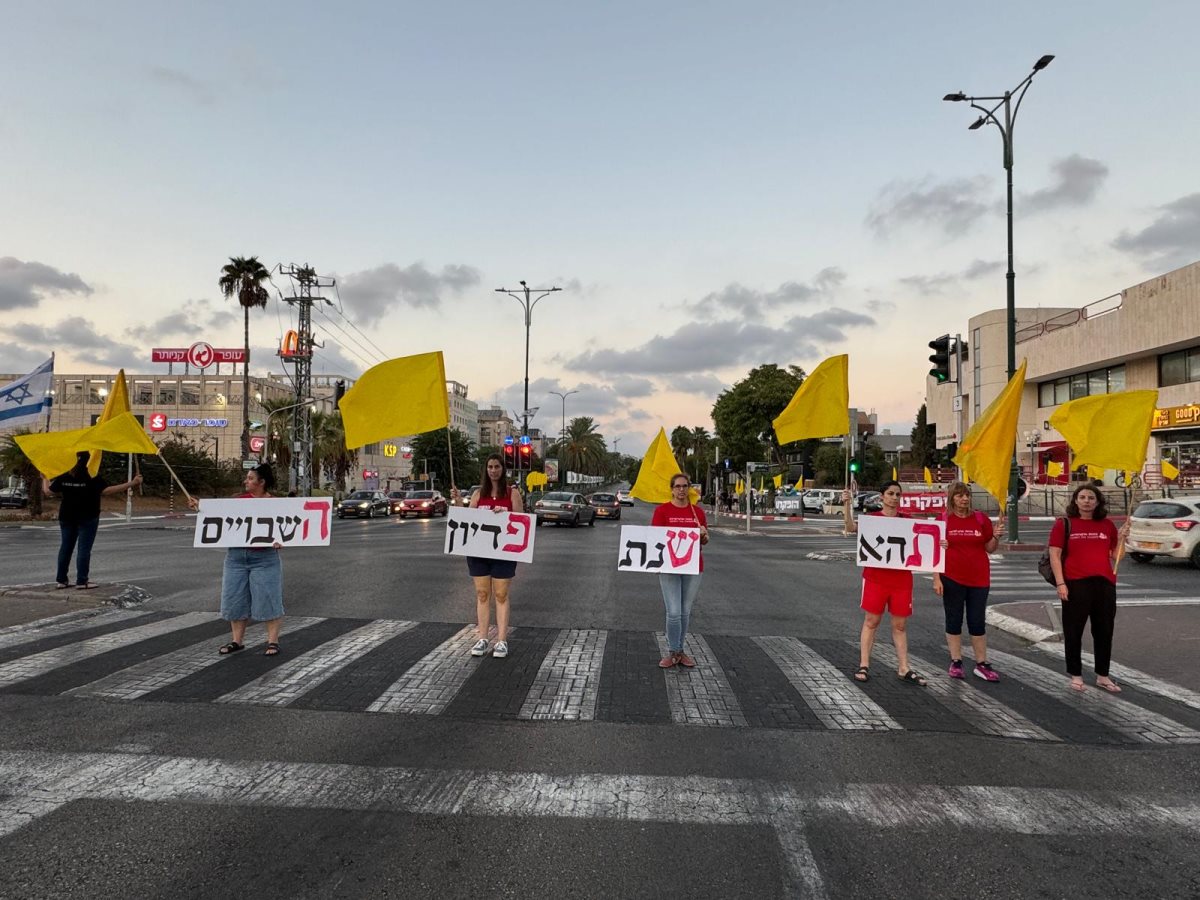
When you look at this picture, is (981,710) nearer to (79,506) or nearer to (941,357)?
(79,506)

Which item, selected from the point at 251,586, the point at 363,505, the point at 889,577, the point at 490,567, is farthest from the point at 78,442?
the point at 363,505

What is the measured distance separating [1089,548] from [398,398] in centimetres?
680

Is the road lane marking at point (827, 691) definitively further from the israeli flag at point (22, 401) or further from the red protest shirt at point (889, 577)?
the israeli flag at point (22, 401)

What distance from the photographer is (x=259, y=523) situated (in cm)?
713

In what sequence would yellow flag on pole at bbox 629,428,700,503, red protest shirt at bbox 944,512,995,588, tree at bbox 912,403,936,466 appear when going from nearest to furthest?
red protest shirt at bbox 944,512,995,588 → yellow flag on pole at bbox 629,428,700,503 → tree at bbox 912,403,936,466

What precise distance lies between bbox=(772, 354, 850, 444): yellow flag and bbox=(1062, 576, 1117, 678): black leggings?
3500 millimetres

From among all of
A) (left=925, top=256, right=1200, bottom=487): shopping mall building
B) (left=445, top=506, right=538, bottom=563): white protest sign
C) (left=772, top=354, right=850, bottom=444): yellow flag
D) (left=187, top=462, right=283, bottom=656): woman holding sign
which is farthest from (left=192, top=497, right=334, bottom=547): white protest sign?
(left=925, top=256, right=1200, bottom=487): shopping mall building

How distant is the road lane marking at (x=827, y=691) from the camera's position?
5375mm

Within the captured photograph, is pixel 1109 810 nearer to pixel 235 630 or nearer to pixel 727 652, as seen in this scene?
pixel 727 652

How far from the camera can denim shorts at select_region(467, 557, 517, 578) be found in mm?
7062

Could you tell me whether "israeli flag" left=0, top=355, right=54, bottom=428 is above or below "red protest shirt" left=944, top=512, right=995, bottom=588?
above

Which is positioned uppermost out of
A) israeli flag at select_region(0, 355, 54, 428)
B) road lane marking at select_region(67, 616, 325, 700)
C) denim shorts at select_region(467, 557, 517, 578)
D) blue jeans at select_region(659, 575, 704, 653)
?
israeli flag at select_region(0, 355, 54, 428)

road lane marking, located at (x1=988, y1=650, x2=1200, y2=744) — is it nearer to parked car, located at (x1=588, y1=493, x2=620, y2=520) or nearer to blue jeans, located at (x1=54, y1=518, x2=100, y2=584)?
blue jeans, located at (x1=54, y1=518, x2=100, y2=584)

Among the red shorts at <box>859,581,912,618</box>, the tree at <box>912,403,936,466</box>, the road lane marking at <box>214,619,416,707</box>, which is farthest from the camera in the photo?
the tree at <box>912,403,936,466</box>
